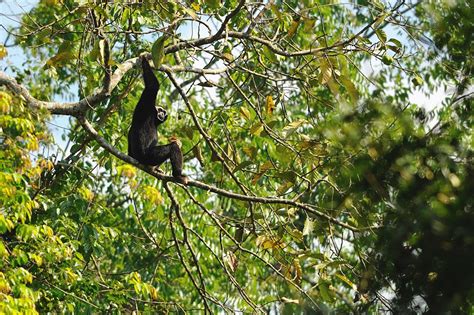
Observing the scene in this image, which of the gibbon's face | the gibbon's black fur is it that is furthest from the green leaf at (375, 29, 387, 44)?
the gibbon's face

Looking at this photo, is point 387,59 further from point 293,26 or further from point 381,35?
point 293,26

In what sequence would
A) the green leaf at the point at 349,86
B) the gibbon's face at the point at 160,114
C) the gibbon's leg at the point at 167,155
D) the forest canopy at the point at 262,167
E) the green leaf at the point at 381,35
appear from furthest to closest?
the gibbon's face at the point at 160,114 → the gibbon's leg at the point at 167,155 → the green leaf at the point at 381,35 → the green leaf at the point at 349,86 → the forest canopy at the point at 262,167

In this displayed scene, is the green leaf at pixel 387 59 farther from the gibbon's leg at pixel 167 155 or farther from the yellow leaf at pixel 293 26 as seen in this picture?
the gibbon's leg at pixel 167 155

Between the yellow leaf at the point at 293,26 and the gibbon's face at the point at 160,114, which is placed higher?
the gibbon's face at the point at 160,114

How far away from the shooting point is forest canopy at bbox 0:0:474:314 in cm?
240

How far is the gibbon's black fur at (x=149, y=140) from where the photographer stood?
7.50 metres

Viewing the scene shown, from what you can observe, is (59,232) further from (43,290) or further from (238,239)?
(238,239)

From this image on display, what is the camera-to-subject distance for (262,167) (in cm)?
606

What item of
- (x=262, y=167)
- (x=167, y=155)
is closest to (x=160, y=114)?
(x=167, y=155)

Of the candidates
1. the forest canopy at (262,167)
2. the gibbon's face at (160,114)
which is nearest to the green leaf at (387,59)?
the forest canopy at (262,167)

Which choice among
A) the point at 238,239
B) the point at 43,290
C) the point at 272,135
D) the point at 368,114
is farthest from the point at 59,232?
the point at 368,114

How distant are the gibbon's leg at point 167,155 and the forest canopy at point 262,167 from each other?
32 cm

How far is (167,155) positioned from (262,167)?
69.2 inches

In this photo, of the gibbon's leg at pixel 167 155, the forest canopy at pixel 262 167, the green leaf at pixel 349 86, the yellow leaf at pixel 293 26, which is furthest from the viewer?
the gibbon's leg at pixel 167 155
